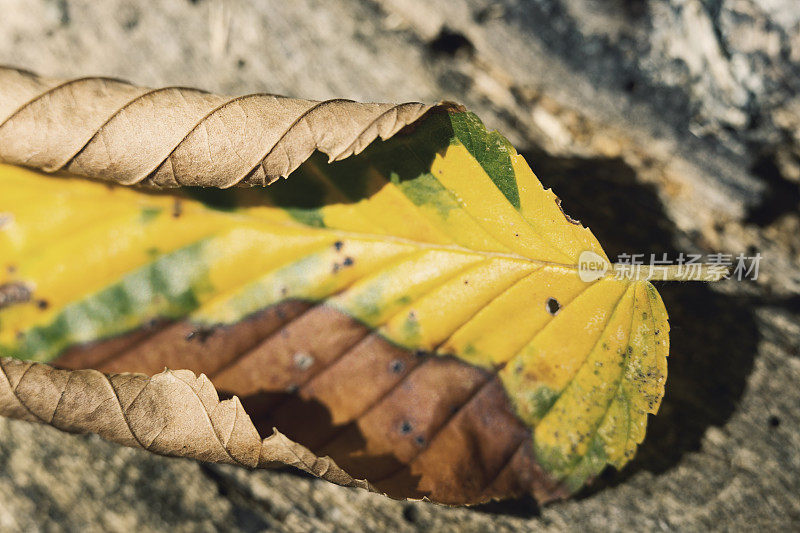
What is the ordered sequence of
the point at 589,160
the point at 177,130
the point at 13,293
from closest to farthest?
the point at 177,130 < the point at 13,293 < the point at 589,160

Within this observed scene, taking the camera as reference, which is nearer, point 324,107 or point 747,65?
point 324,107

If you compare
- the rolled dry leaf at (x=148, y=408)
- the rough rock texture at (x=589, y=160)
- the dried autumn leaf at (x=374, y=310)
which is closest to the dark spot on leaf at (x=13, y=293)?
the dried autumn leaf at (x=374, y=310)

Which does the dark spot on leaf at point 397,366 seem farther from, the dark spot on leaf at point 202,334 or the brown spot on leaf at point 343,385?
the dark spot on leaf at point 202,334

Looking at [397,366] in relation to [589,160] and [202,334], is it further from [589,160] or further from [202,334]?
[589,160]

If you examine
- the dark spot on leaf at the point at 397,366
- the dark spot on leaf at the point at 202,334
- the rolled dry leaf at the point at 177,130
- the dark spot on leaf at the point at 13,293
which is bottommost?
the dark spot on leaf at the point at 13,293

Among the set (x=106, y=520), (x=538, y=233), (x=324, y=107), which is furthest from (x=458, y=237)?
(x=106, y=520)

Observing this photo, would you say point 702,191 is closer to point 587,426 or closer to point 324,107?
point 587,426

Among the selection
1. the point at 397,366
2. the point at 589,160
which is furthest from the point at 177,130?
the point at 589,160
